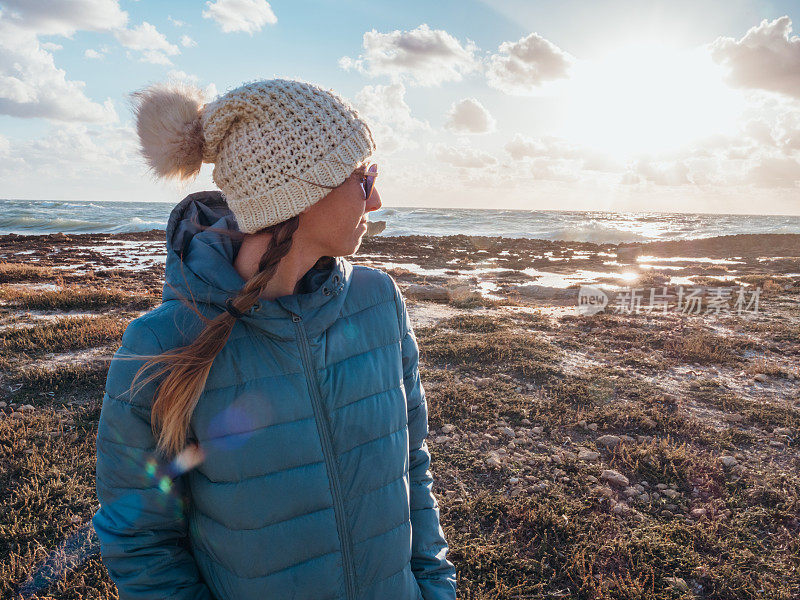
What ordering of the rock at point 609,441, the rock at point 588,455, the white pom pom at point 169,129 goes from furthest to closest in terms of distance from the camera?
the rock at point 609,441 < the rock at point 588,455 < the white pom pom at point 169,129

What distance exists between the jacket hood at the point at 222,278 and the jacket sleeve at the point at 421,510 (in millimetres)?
374

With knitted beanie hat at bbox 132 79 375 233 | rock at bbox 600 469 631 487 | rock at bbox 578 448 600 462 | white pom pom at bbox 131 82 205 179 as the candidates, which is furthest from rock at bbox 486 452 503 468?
white pom pom at bbox 131 82 205 179

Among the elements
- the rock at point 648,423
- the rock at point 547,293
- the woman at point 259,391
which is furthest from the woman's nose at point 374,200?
the rock at point 547,293

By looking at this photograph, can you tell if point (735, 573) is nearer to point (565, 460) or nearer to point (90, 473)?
point (565, 460)

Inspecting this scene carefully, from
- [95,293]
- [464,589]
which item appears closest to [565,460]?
[464,589]

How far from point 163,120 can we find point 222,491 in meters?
1.25

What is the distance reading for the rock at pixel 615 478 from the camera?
13.8 feet

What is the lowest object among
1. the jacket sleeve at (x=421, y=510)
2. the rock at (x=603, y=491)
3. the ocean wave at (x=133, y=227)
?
the rock at (x=603, y=491)

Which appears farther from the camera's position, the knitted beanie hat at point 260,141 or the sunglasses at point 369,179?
the sunglasses at point 369,179

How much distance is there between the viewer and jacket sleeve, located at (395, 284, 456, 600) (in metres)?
1.81

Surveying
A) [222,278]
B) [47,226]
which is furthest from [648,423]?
[47,226]

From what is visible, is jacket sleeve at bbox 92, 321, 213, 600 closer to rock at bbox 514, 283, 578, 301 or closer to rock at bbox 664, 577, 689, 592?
rock at bbox 664, 577, 689, 592

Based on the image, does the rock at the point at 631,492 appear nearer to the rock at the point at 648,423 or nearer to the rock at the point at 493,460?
the rock at the point at 493,460

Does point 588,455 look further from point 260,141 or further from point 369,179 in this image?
point 260,141
